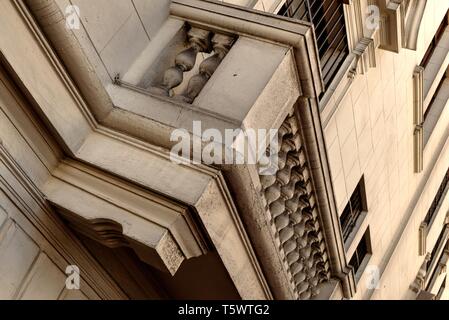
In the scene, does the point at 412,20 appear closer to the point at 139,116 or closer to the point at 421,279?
the point at 139,116

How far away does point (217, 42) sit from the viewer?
5066mm

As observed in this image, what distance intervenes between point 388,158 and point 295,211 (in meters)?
5.70

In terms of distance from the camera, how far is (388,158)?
11.6 metres

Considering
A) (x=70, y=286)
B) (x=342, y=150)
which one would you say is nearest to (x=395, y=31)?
(x=342, y=150)

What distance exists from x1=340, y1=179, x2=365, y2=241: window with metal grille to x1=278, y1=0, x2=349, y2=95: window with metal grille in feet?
8.82

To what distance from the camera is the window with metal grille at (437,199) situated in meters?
17.0

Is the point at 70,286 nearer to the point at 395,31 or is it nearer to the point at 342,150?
the point at 342,150

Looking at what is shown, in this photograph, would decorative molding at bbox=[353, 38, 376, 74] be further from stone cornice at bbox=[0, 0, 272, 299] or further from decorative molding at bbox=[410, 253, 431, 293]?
decorative molding at bbox=[410, 253, 431, 293]

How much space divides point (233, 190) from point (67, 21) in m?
1.69

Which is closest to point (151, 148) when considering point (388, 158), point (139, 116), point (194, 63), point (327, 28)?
point (139, 116)

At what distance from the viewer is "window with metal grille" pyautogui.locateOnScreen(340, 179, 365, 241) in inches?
417

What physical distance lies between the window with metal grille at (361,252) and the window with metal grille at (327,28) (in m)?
4.27

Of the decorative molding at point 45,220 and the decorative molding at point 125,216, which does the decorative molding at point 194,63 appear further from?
the decorative molding at point 45,220
